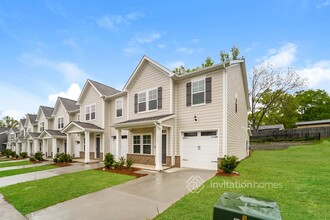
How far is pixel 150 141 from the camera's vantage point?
13.2 metres

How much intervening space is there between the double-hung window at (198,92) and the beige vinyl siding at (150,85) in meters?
1.78

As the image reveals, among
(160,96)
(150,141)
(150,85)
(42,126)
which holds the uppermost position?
(150,85)

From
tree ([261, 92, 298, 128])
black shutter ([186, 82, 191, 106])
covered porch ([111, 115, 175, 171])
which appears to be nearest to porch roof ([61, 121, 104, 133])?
covered porch ([111, 115, 175, 171])

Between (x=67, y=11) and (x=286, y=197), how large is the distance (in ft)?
48.2

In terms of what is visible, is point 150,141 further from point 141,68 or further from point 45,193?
point 45,193

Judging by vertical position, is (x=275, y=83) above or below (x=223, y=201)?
above

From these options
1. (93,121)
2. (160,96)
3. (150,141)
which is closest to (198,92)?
(160,96)

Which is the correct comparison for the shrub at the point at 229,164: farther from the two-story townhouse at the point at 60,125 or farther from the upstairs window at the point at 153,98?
the two-story townhouse at the point at 60,125

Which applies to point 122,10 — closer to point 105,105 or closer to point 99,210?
point 105,105

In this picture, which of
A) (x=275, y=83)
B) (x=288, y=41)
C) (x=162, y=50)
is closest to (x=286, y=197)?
(x=162, y=50)

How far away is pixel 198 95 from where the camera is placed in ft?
37.3

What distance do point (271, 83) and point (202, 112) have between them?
942 inches

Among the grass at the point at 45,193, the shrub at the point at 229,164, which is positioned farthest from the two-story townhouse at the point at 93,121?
the shrub at the point at 229,164

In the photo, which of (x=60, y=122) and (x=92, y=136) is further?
(x=60, y=122)
